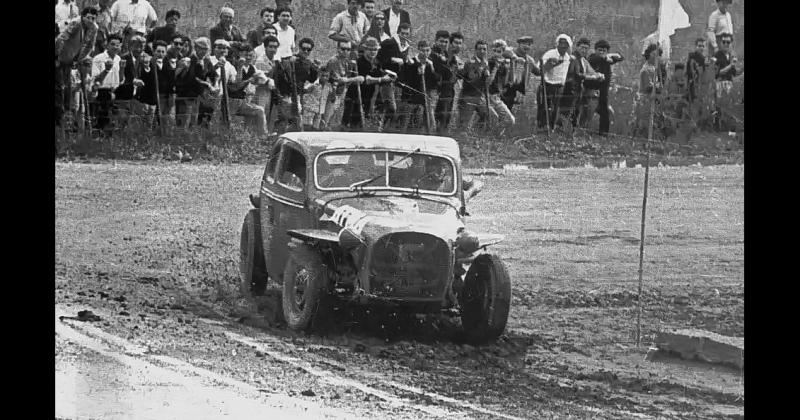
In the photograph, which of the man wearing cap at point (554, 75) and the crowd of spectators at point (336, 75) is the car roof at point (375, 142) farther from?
the man wearing cap at point (554, 75)

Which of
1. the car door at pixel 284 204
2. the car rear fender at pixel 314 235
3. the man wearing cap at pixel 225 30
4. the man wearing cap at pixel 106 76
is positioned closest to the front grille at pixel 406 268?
the car rear fender at pixel 314 235

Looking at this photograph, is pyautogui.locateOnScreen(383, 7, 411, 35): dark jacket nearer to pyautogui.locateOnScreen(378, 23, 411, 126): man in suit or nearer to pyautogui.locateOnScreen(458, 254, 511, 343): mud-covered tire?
pyautogui.locateOnScreen(378, 23, 411, 126): man in suit

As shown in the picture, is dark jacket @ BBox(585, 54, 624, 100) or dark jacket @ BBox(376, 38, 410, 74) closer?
dark jacket @ BBox(585, 54, 624, 100)

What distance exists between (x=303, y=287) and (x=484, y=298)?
1.14 m

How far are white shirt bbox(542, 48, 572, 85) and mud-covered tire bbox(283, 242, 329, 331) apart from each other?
1.96 m

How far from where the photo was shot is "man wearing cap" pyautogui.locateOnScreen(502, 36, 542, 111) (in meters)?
10.2

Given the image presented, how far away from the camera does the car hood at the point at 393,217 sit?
957 centimetres

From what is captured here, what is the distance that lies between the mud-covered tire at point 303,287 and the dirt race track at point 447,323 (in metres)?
0.16

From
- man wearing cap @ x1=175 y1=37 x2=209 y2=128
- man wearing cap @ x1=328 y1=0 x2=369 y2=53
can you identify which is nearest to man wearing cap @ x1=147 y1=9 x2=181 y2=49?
man wearing cap @ x1=175 y1=37 x2=209 y2=128

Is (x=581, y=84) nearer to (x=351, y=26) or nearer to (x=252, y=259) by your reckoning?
(x=351, y=26)

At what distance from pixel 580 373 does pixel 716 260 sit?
1205mm

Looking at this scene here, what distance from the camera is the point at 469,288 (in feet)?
31.6
